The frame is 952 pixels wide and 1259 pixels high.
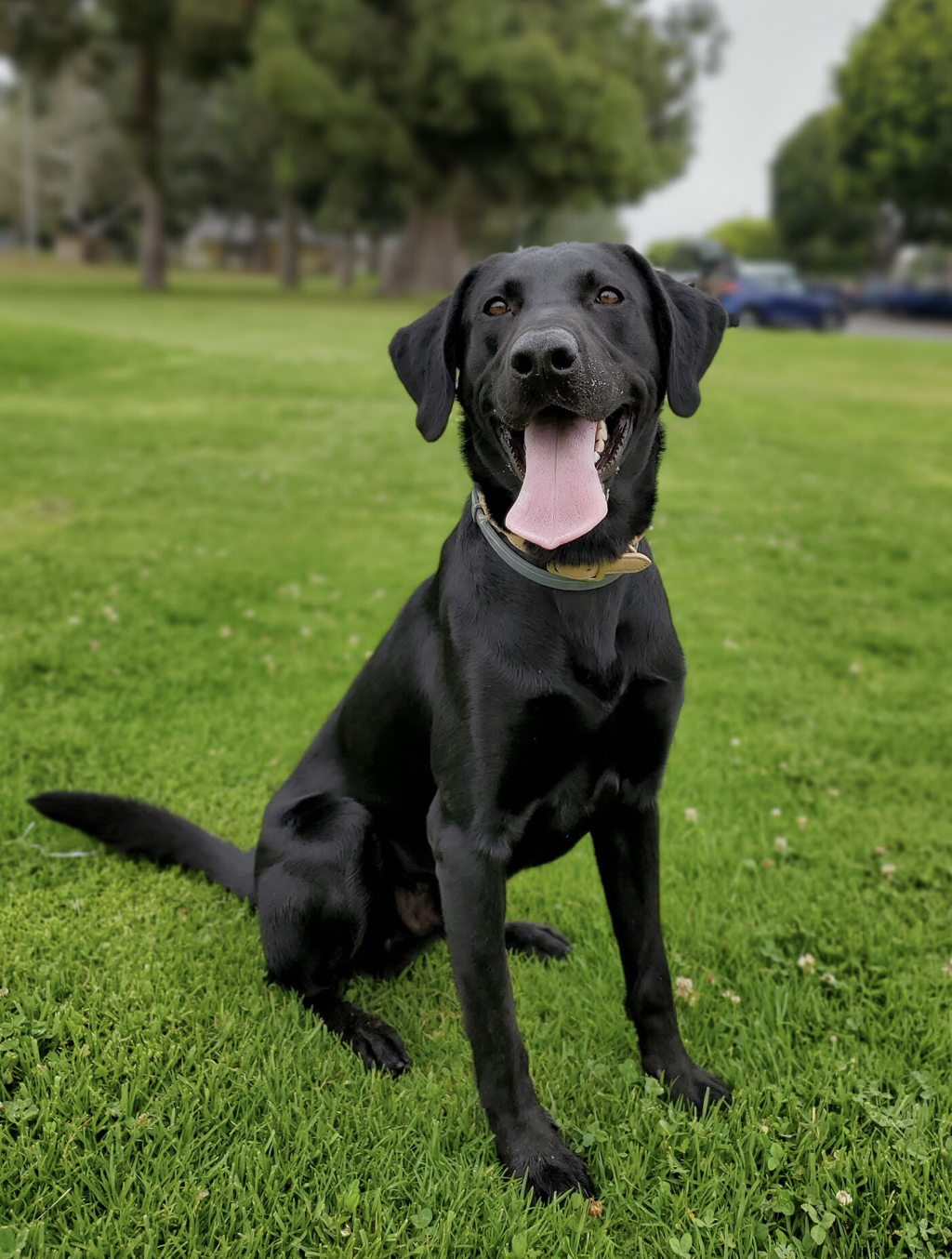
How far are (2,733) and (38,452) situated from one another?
254 inches

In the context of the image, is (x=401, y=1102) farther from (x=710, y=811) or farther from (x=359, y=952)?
(x=710, y=811)

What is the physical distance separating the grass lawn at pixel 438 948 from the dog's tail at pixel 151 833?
0.11m

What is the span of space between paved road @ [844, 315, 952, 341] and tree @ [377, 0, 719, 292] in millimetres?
9153

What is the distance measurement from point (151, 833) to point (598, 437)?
6.41ft

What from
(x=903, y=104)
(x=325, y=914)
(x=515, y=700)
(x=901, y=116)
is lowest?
(x=325, y=914)

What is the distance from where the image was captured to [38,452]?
33.2 ft

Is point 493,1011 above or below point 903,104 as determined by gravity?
below

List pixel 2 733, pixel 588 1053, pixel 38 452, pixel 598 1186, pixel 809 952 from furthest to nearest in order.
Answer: pixel 38 452, pixel 2 733, pixel 809 952, pixel 588 1053, pixel 598 1186

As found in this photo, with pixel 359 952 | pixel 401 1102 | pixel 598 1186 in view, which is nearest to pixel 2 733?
pixel 359 952

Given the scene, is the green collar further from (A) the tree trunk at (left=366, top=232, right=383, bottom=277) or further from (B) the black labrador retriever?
(A) the tree trunk at (left=366, top=232, right=383, bottom=277)

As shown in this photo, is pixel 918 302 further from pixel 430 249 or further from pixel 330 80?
pixel 330 80

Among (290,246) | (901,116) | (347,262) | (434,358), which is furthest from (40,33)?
(434,358)

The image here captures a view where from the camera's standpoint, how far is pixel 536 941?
323 centimetres

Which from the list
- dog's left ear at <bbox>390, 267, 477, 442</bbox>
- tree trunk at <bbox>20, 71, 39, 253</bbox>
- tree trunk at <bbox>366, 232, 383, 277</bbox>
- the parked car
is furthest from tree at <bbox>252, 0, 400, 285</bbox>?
dog's left ear at <bbox>390, 267, 477, 442</bbox>
